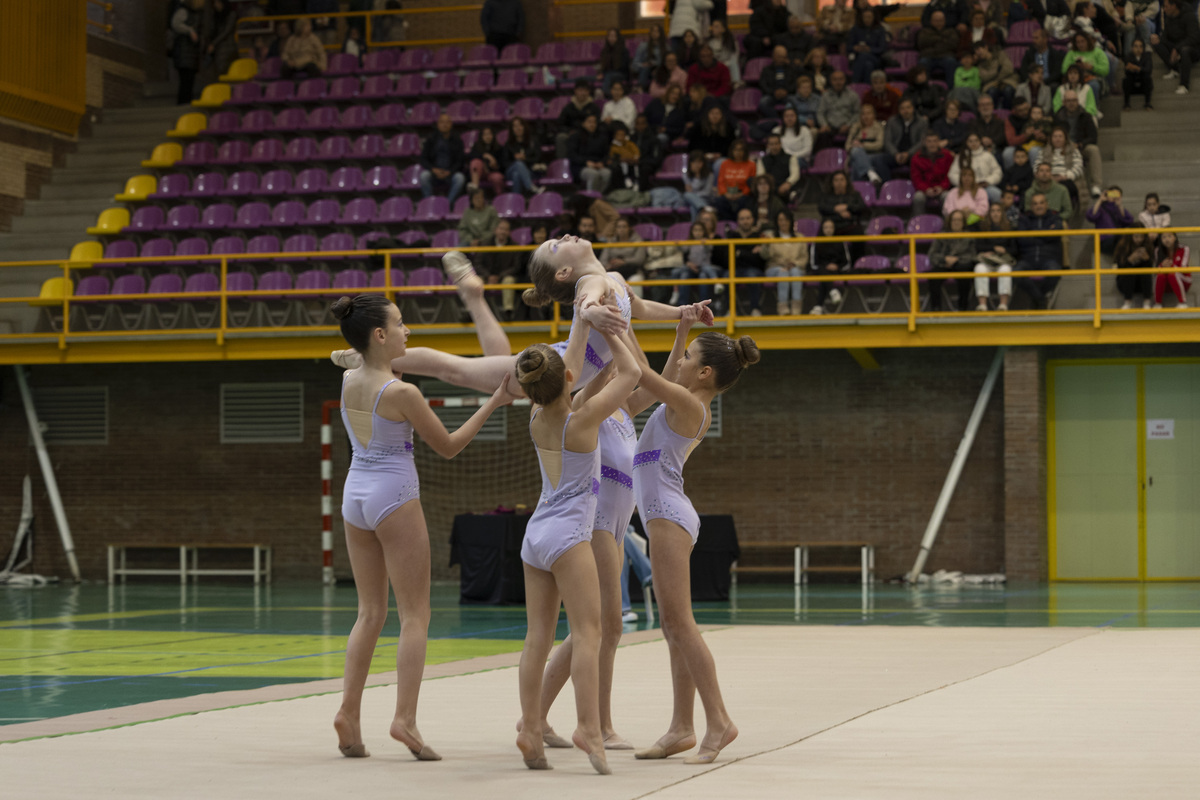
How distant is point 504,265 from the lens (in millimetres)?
19812

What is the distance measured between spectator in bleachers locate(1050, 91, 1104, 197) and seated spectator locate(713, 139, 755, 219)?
13.3 ft

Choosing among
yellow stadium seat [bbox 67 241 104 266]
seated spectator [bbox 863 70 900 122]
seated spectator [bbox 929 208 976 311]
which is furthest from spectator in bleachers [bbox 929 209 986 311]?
yellow stadium seat [bbox 67 241 104 266]

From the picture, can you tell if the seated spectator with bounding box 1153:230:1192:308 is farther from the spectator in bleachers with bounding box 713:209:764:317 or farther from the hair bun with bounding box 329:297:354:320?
the hair bun with bounding box 329:297:354:320

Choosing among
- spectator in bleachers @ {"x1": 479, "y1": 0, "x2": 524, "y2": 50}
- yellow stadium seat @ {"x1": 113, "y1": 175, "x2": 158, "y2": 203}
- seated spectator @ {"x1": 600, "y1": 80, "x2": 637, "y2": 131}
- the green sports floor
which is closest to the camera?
the green sports floor

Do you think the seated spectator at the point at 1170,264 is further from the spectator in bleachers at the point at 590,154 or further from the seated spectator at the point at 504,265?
the seated spectator at the point at 504,265

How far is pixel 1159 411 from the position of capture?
19.2 meters

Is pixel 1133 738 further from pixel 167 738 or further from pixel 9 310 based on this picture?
pixel 9 310

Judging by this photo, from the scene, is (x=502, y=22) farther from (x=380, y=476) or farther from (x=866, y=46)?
(x=380, y=476)

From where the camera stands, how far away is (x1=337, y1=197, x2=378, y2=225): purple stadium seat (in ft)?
Answer: 71.5

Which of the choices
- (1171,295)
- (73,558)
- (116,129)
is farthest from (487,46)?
(1171,295)

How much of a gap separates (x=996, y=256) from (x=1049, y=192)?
4.17ft

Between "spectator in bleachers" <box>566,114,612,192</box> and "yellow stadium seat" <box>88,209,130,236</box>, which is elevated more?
"spectator in bleachers" <box>566,114,612,192</box>

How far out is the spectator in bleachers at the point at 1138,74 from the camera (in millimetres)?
21250

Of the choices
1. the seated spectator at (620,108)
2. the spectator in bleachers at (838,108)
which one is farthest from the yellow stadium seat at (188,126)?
the spectator in bleachers at (838,108)
